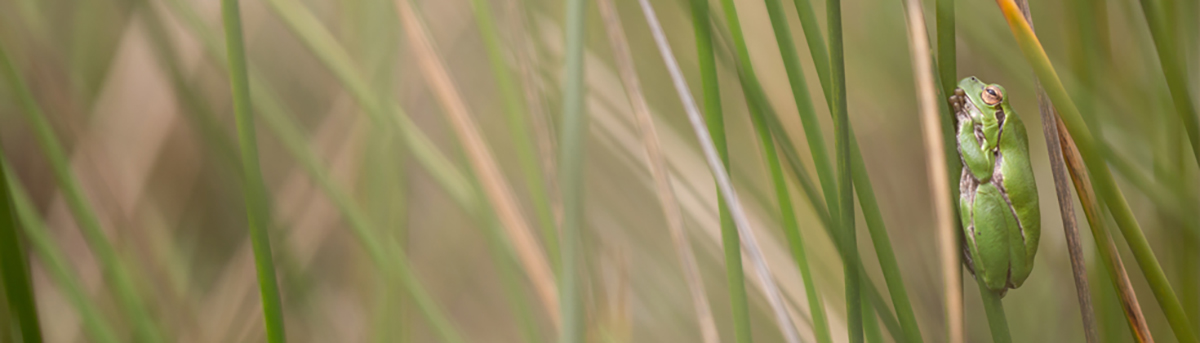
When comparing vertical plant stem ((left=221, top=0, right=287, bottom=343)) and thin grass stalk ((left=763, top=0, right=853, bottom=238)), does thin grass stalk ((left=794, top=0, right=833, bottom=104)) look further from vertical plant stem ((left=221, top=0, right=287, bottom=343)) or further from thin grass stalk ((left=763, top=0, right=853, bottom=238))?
vertical plant stem ((left=221, top=0, right=287, bottom=343))

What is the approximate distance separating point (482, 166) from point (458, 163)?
29 cm

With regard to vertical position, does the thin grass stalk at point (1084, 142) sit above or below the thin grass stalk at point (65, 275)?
below

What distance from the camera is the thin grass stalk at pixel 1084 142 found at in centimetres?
33

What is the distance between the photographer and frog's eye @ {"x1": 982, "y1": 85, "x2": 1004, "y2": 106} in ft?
1.49

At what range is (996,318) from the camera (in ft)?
1.18

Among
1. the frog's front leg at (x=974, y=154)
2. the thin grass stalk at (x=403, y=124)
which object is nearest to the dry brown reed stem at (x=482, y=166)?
the thin grass stalk at (x=403, y=124)

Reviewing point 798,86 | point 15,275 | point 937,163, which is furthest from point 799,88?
point 15,275

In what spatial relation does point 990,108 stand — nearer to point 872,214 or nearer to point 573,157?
point 872,214

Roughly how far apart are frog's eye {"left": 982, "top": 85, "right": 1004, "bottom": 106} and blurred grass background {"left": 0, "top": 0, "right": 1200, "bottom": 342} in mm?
140

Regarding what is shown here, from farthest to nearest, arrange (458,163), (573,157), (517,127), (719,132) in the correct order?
(458,163), (517,127), (719,132), (573,157)

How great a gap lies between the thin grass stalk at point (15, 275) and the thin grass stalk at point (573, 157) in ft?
0.87

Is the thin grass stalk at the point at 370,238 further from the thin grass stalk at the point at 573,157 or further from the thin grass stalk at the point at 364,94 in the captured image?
the thin grass stalk at the point at 573,157

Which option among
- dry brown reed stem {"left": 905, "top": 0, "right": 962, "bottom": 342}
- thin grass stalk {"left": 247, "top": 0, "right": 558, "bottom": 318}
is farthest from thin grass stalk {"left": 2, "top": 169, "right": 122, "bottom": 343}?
dry brown reed stem {"left": 905, "top": 0, "right": 962, "bottom": 342}

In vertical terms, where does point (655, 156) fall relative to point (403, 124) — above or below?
below
